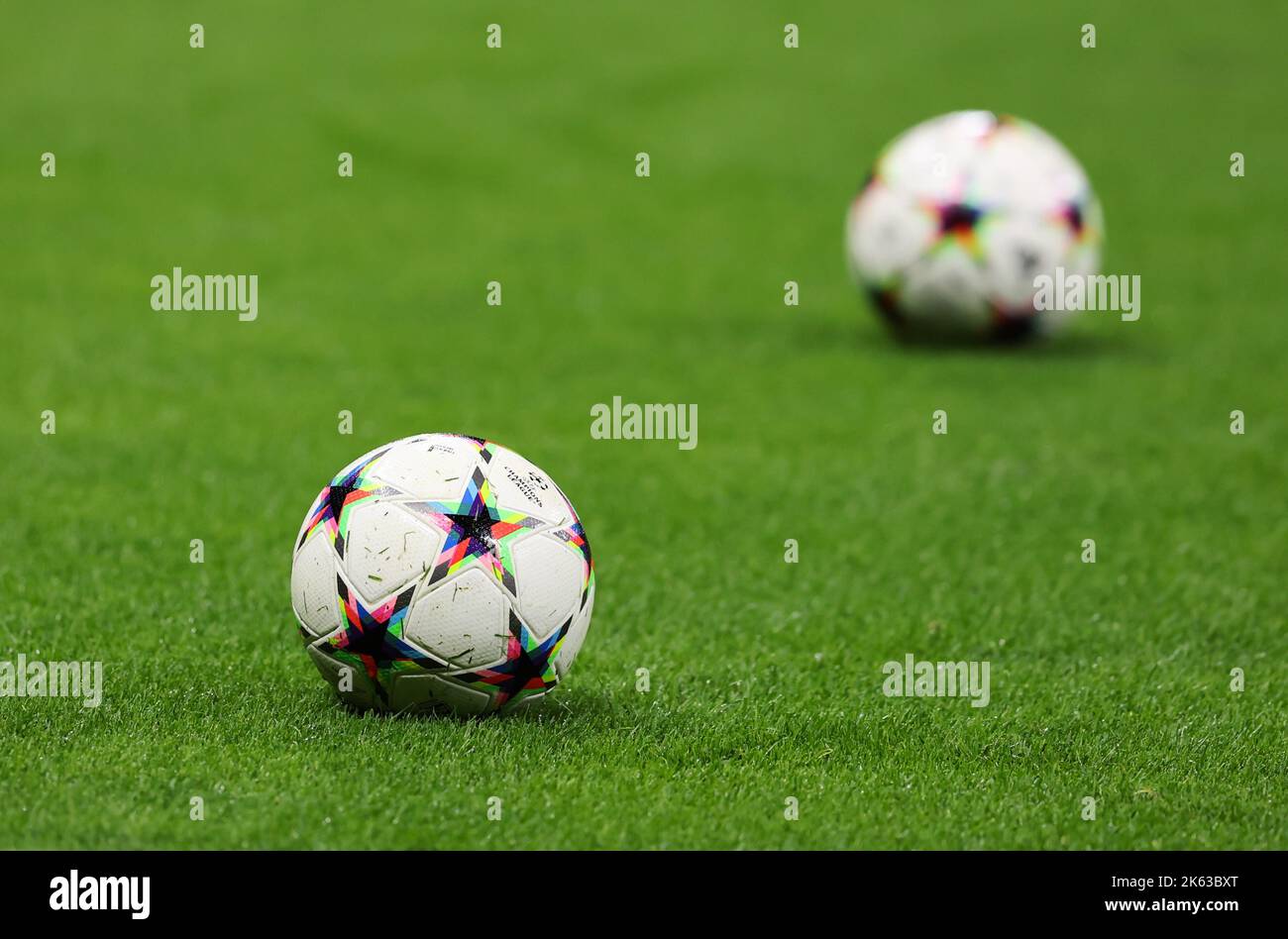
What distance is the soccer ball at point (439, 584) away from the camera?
6.71 meters

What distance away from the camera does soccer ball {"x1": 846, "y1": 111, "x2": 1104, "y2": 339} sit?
1495 centimetres

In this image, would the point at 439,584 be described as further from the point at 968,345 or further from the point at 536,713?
the point at 968,345

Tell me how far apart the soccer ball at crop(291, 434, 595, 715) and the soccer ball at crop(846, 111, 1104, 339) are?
28.9 feet

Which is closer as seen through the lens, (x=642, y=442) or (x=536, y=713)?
(x=536, y=713)

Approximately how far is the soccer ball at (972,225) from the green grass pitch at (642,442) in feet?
2.06

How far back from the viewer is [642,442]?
12.8 meters

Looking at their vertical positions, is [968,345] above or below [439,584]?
above

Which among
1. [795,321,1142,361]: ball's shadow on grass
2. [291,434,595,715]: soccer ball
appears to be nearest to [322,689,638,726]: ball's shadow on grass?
[291,434,595,715]: soccer ball

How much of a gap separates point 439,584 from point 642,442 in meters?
6.18

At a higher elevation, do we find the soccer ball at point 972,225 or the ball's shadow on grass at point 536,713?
the soccer ball at point 972,225

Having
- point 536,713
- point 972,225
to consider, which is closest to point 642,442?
point 972,225

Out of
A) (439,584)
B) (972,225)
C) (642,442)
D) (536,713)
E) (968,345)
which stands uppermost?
(972,225)

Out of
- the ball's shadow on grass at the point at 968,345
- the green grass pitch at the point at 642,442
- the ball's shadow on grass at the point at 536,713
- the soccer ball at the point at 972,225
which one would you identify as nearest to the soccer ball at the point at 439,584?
the ball's shadow on grass at the point at 536,713

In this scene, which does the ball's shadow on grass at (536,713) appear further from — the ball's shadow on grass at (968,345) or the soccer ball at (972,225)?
the ball's shadow on grass at (968,345)
